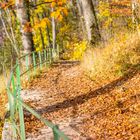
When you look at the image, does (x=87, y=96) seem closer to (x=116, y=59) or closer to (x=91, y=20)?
(x=116, y=59)

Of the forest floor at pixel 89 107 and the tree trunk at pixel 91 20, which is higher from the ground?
the tree trunk at pixel 91 20

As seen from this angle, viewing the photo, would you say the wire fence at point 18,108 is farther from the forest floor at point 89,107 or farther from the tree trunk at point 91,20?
the tree trunk at point 91,20

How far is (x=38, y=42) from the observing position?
44.3m

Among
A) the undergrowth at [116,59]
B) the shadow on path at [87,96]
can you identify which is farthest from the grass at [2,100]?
the undergrowth at [116,59]

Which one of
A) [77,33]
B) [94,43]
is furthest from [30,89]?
[77,33]

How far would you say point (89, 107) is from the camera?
9.44 metres

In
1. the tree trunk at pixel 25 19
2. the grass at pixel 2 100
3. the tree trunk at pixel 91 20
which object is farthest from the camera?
the tree trunk at pixel 25 19

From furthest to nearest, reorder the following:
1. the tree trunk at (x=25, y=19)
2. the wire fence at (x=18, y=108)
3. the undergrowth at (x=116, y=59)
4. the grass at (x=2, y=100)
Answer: the tree trunk at (x=25, y=19), the undergrowth at (x=116, y=59), the grass at (x=2, y=100), the wire fence at (x=18, y=108)

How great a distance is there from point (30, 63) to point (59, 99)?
6.48 meters

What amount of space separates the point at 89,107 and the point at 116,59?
3484 millimetres

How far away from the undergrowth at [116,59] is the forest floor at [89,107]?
467 mm

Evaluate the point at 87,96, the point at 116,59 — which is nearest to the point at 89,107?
the point at 87,96

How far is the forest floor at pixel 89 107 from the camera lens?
299 inches

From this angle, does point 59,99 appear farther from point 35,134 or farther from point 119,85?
point 35,134
